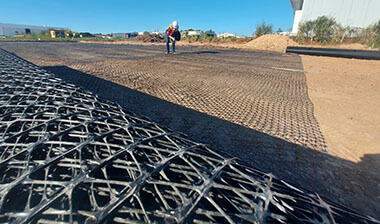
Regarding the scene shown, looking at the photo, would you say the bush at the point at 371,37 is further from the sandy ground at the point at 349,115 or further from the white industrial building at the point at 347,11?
the sandy ground at the point at 349,115

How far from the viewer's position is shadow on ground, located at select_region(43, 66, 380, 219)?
1369 millimetres

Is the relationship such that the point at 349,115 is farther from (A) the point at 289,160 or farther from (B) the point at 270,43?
(B) the point at 270,43

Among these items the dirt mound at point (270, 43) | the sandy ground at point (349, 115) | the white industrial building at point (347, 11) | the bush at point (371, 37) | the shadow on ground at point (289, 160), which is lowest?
the shadow on ground at point (289, 160)

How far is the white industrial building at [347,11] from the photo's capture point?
77.0ft

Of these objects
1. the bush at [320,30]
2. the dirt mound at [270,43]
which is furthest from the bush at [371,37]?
the dirt mound at [270,43]

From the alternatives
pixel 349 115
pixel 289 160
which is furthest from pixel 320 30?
pixel 289 160

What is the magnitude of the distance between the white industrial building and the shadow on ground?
1223 inches

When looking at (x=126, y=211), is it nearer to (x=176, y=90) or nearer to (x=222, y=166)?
(x=222, y=166)

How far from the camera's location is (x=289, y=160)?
5.60 ft

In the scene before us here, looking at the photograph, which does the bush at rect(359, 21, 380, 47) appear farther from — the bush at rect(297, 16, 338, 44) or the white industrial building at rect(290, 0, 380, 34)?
the white industrial building at rect(290, 0, 380, 34)

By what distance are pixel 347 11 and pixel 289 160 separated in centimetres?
3286

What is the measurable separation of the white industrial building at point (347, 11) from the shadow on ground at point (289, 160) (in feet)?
102

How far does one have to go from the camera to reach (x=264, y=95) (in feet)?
11.4

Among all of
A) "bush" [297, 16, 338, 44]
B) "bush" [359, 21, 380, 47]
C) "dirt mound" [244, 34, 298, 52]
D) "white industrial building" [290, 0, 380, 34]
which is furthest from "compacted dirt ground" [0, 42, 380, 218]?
"white industrial building" [290, 0, 380, 34]
